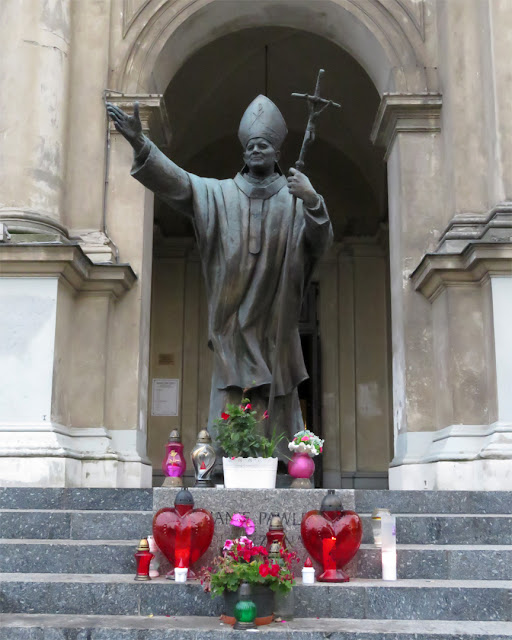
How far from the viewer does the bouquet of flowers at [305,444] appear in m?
4.93

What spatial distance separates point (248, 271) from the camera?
5422 mm

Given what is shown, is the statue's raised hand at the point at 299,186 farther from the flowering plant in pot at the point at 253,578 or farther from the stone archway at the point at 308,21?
the stone archway at the point at 308,21

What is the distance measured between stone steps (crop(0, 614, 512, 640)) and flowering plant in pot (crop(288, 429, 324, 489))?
116 centimetres

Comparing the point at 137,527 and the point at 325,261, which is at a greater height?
the point at 325,261

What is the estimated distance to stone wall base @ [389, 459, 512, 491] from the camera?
655 centimetres

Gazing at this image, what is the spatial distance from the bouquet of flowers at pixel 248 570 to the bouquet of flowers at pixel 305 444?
1.14 metres

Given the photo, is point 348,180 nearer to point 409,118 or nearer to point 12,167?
point 409,118

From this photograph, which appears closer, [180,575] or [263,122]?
[180,575]

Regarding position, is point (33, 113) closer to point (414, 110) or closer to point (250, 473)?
point (414, 110)

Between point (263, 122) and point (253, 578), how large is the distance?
10.0 ft

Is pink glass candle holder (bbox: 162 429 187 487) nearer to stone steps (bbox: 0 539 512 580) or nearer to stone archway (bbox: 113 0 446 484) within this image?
stone steps (bbox: 0 539 512 580)

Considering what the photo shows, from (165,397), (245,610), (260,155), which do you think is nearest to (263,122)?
(260,155)

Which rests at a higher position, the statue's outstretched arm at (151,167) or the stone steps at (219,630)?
the statue's outstretched arm at (151,167)

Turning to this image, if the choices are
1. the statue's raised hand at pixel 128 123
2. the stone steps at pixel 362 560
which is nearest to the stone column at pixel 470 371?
the stone steps at pixel 362 560
